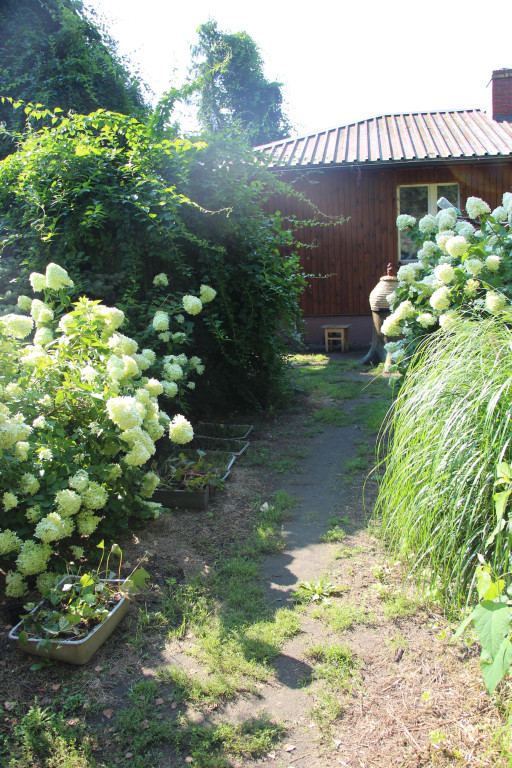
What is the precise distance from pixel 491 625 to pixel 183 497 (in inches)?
99.6

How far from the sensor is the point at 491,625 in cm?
149

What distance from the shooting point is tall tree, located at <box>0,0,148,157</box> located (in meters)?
9.82

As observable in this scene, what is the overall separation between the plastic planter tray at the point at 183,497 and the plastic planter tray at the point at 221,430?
141 cm

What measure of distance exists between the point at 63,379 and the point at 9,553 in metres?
0.90

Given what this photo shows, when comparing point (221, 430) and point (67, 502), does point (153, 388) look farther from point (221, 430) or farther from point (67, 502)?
point (221, 430)

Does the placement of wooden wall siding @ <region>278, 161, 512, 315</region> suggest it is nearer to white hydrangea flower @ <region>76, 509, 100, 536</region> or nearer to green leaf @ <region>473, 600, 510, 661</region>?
white hydrangea flower @ <region>76, 509, 100, 536</region>

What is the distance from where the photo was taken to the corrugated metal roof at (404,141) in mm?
10133

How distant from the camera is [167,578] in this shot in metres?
2.92

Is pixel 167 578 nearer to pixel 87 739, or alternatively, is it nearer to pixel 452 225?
pixel 87 739

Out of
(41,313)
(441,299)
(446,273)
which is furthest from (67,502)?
(446,273)

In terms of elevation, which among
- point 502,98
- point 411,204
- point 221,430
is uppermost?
point 502,98

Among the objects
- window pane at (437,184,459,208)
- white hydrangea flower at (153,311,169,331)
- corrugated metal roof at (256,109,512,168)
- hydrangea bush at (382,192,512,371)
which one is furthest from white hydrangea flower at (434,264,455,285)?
window pane at (437,184,459,208)

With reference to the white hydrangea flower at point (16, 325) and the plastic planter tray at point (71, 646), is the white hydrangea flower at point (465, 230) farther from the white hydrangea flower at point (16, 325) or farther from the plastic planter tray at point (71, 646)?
the plastic planter tray at point (71, 646)

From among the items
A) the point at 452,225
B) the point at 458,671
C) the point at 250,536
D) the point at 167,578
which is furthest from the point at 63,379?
the point at 452,225
